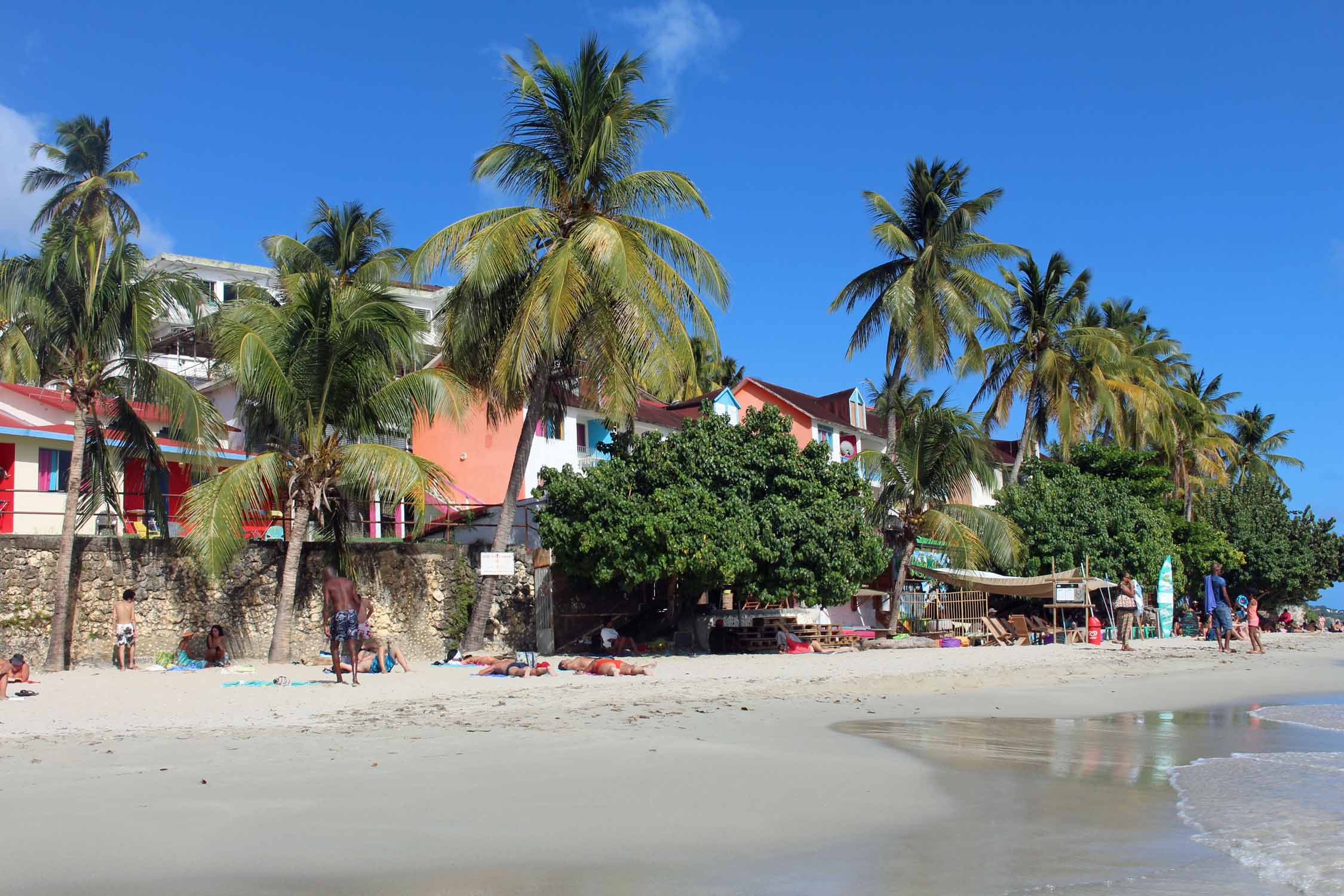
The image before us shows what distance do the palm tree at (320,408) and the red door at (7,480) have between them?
639 centimetres

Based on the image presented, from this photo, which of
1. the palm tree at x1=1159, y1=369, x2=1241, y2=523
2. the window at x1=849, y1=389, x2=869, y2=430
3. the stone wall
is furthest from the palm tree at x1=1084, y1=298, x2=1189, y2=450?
the stone wall

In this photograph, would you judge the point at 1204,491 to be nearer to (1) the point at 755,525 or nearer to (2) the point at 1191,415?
(2) the point at 1191,415

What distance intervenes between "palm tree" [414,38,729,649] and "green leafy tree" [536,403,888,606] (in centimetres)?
123

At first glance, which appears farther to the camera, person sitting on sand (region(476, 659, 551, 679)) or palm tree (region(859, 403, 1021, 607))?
palm tree (region(859, 403, 1021, 607))

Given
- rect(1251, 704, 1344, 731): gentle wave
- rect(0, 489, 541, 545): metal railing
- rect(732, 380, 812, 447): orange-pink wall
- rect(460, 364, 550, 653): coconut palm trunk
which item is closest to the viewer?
rect(1251, 704, 1344, 731): gentle wave

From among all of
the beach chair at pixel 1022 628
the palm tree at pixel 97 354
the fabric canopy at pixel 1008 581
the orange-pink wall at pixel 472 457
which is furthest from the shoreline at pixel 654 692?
the orange-pink wall at pixel 472 457

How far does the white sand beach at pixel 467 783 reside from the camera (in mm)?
5562

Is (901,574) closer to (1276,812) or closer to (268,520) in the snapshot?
(268,520)

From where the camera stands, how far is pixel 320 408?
18.6m

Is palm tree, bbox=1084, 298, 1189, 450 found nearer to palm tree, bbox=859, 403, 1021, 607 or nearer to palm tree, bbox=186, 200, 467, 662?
palm tree, bbox=859, 403, 1021, 607

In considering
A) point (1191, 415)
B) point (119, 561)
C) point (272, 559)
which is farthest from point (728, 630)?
point (1191, 415)

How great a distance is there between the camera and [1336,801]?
25.5 feet

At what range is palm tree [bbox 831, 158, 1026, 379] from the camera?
30484mm

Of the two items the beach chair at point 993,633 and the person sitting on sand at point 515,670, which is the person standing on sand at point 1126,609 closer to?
the beach chair at point 993,633
